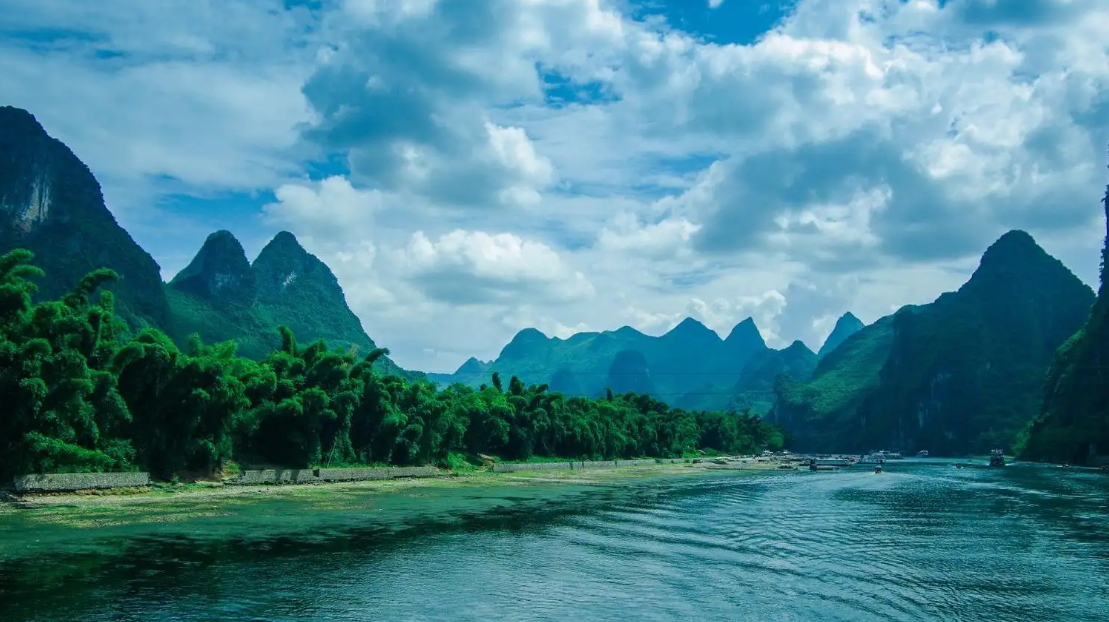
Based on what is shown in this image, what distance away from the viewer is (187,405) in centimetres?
4453

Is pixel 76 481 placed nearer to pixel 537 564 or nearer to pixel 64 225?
pixel 537 564

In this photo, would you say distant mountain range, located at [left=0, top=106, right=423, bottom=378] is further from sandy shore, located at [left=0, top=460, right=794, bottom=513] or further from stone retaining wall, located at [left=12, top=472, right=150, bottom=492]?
stone retaining wall, located at [left=12, top=472, right=150, bottom=492]

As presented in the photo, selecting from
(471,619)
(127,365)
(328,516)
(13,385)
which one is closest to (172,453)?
(127,365)

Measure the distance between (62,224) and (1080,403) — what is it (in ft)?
639

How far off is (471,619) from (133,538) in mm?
15395

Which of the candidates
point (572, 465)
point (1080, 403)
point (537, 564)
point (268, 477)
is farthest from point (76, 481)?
point (1080, 403)

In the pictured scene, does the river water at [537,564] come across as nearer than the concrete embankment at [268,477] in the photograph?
Yes

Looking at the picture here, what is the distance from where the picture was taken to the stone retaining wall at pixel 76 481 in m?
34.9

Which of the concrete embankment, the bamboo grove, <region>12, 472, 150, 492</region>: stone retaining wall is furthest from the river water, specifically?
the bamboo grove

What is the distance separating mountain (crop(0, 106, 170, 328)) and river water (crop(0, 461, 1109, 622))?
413ft

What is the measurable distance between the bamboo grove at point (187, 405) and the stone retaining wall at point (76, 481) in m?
0.70

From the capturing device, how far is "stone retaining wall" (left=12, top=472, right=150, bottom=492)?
34906mm

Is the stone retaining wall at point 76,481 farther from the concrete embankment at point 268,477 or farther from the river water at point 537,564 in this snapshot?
the river water at point 537,564

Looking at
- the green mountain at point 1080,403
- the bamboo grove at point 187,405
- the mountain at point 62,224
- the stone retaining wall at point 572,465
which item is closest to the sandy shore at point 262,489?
the bamboo grove at point 187,405
